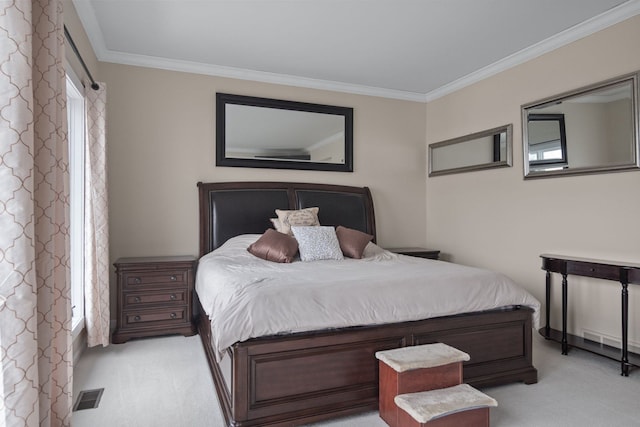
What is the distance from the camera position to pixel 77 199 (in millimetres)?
3262

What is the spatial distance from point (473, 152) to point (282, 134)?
2305 millimetres

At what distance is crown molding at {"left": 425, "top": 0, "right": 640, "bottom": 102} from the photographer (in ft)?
10.0

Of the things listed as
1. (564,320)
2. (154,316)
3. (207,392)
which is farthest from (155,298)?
(564,320)

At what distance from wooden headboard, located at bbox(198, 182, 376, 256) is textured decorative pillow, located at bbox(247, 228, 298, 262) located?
2.35ft

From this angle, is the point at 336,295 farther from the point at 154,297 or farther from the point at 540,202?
the point at 540,202

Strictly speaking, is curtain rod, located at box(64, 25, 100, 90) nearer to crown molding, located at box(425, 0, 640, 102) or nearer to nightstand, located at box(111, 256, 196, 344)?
nightstand, located at box(111, 256, 196, 344)

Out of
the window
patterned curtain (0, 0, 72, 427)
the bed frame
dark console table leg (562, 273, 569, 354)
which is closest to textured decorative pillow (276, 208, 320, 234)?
the bed frame

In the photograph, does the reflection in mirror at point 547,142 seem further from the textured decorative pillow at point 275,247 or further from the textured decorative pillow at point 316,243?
the textured decorative pillow at point 275,247

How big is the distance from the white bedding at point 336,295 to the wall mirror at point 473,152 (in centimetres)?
198

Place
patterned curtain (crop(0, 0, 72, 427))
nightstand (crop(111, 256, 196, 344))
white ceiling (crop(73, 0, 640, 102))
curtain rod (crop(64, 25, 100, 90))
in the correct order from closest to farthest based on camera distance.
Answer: patterned curtain (crop(0, 0, 72, 427)), curtain rod (crop(64, 25, 100, 90)), white ceiling (crop(73, 0, 640, 102)), nightstand (crop(111, 256, 196, 344))

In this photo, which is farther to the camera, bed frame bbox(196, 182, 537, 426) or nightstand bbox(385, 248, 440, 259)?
nightstand bbox(385, 248, 440, 259)

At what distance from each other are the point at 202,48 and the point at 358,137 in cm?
216

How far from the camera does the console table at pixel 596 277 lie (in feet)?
9.12

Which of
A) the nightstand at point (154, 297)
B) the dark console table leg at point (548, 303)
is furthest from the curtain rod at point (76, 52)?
the dark console table leg at point (548, 303)
